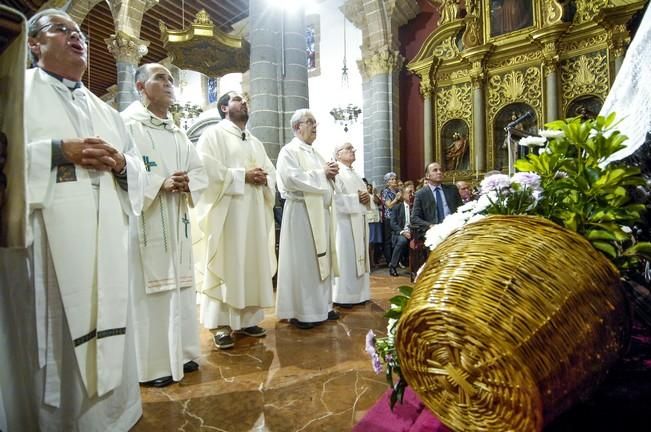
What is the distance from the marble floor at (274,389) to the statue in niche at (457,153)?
23.8 ft

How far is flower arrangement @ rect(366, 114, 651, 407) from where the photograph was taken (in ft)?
3.89

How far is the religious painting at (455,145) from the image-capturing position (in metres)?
9.78

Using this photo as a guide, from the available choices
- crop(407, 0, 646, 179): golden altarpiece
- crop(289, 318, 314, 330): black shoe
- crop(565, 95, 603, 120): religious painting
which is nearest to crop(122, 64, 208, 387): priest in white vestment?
crop(289, 318, 314, 330): black shoe

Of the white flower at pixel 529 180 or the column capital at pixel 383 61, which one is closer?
the white flower at pixel 529 180

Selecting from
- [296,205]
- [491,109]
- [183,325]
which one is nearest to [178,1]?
[491,109]

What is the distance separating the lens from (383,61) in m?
10.1

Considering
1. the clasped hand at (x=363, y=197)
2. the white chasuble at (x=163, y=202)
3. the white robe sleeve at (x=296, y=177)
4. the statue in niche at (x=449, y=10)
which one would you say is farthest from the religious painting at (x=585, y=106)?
the white chasuble at (x=163, y=202)

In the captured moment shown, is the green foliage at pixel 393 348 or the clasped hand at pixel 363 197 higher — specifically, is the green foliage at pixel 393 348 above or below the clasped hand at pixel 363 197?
below

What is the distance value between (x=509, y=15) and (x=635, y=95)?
912 centimetres

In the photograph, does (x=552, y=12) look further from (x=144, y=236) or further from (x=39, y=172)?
(x=39, y=172)

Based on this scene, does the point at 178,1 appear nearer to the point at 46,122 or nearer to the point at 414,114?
the point at 414,114

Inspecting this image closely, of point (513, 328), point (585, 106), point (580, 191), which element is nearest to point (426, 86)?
point (585, 106)

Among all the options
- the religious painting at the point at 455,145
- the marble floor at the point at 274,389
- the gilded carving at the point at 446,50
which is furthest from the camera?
the religious painting at the point at 455,145

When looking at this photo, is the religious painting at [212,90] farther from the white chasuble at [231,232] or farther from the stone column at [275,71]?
the white chasuble at [231,232]
